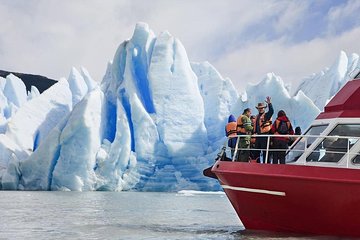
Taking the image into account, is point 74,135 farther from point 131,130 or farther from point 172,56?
point 172,56

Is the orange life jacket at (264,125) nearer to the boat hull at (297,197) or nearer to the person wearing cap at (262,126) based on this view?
the person wearing cap at (262,126)

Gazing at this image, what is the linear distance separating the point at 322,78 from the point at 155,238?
25.5m

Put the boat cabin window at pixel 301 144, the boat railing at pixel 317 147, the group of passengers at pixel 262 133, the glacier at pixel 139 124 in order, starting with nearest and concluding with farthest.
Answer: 1. the boat railing at pixel 317 147
2. the boat cabin window at pixel 301 144
3. the group of passengers at pixel 262 133
4. the glacier at pixel 139 124

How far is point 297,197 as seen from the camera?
730cm

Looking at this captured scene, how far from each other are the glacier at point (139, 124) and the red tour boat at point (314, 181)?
18474mm

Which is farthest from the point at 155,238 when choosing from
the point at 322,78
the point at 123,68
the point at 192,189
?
the point at 322,78

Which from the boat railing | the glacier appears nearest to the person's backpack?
the boat railing

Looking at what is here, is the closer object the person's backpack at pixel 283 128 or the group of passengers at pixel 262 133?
the group of passengers at pixel 262 133

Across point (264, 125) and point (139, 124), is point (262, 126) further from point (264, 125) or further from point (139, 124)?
point (139, 124)

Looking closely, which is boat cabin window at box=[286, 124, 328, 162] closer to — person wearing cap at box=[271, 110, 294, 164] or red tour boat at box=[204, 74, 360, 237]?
red tour boat at box=[204, 74, 360, 237]

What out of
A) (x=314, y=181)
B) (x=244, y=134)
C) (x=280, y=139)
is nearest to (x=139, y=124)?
(x=244, y=134)

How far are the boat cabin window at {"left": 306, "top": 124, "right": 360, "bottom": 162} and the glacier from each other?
18.9 metres

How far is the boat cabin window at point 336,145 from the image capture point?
7.22 m

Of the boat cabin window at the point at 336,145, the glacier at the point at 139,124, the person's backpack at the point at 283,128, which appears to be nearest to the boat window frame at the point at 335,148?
the boat cabin window at the point at 336,145
